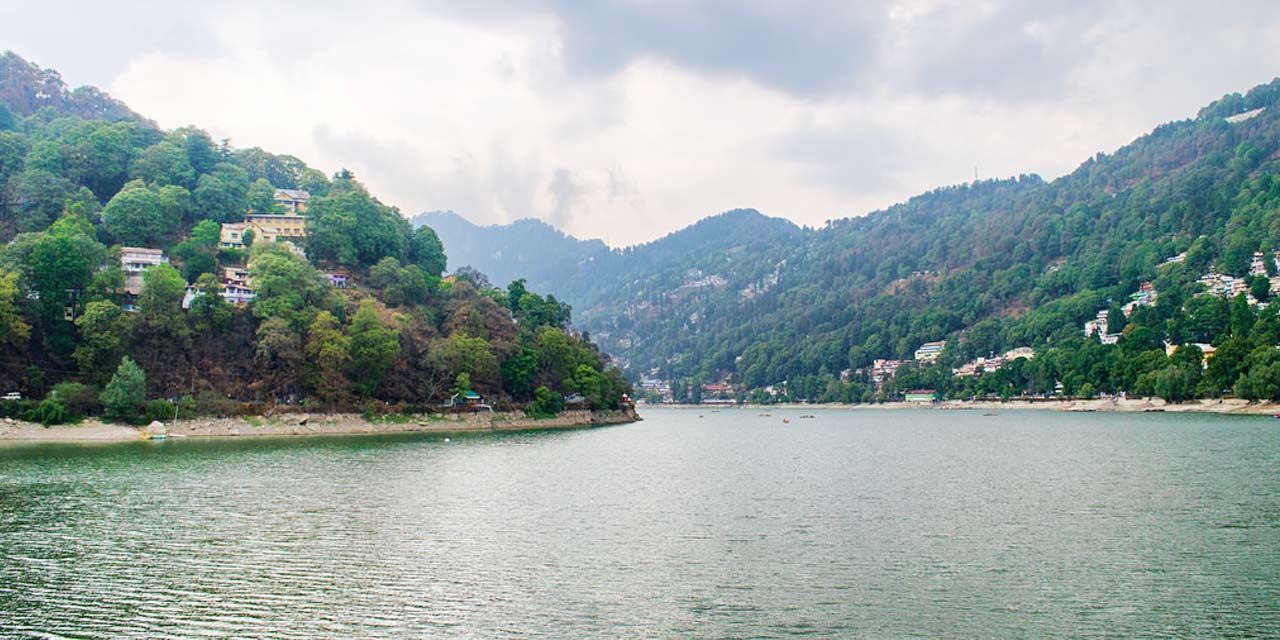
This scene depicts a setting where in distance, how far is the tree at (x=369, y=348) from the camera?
71.8 metres

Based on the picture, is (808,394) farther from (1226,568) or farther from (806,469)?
(1226,568)

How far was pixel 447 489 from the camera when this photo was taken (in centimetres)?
3672

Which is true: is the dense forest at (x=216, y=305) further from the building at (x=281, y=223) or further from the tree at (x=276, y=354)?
the building at (x=281, y=223)

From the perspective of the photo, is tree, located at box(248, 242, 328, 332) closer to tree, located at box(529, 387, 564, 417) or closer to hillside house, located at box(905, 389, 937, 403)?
tree, located at box(529, 387, 564, 417)

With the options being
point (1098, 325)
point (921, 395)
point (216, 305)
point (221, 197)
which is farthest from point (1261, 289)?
point (221, 197)

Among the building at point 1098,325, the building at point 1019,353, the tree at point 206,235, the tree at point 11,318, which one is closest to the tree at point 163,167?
the tree at point 206,235

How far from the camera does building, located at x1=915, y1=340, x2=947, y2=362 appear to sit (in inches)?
7207

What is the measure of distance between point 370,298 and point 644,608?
65.7 m

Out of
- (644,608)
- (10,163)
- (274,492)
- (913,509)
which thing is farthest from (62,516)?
(10,163)

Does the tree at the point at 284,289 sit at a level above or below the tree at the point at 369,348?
above

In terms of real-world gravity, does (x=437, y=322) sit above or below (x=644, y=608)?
above

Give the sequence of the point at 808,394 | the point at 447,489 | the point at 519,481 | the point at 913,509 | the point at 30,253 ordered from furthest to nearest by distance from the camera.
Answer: the point at 808,394 → the point at 30,253 → the point at 519,481 → the point at 447,489 → the point at 913,509

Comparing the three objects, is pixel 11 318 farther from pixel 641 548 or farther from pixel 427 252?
pixel 641 548

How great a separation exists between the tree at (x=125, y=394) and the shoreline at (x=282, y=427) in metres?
0.96
